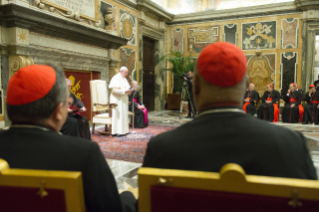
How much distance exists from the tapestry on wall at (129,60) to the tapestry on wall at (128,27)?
34 centimetres

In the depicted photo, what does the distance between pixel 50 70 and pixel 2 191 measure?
18.7 inches

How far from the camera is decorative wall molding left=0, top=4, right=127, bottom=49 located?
497 cm

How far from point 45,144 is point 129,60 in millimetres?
8498

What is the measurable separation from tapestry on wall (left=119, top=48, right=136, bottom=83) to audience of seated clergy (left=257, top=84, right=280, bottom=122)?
4.54m

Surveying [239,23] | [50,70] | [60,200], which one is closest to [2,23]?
[50,70]

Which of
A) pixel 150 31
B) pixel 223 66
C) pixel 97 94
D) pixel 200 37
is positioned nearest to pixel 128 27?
pixel 150 31

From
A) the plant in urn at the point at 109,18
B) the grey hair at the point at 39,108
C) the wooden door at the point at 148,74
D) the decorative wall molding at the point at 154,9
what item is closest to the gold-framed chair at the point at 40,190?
the grey hair at the point at 39,108

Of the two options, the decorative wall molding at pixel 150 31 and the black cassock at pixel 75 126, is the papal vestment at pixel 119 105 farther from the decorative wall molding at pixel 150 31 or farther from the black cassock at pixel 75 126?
the decorative wall molding at pixel 150 31

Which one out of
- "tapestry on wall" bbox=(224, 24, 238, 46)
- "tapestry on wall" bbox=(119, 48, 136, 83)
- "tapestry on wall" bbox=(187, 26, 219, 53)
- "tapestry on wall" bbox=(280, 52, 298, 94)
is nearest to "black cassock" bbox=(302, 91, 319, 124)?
"tapestry on wall" bbox=(280, 52, 298, 94)

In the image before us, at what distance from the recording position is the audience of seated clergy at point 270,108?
27.4 feet

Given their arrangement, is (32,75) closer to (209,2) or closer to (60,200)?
(60,200)

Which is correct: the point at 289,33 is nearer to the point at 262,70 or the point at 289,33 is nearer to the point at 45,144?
the point at 262,70

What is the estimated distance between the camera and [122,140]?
5.32 meters

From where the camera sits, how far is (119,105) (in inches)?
228
